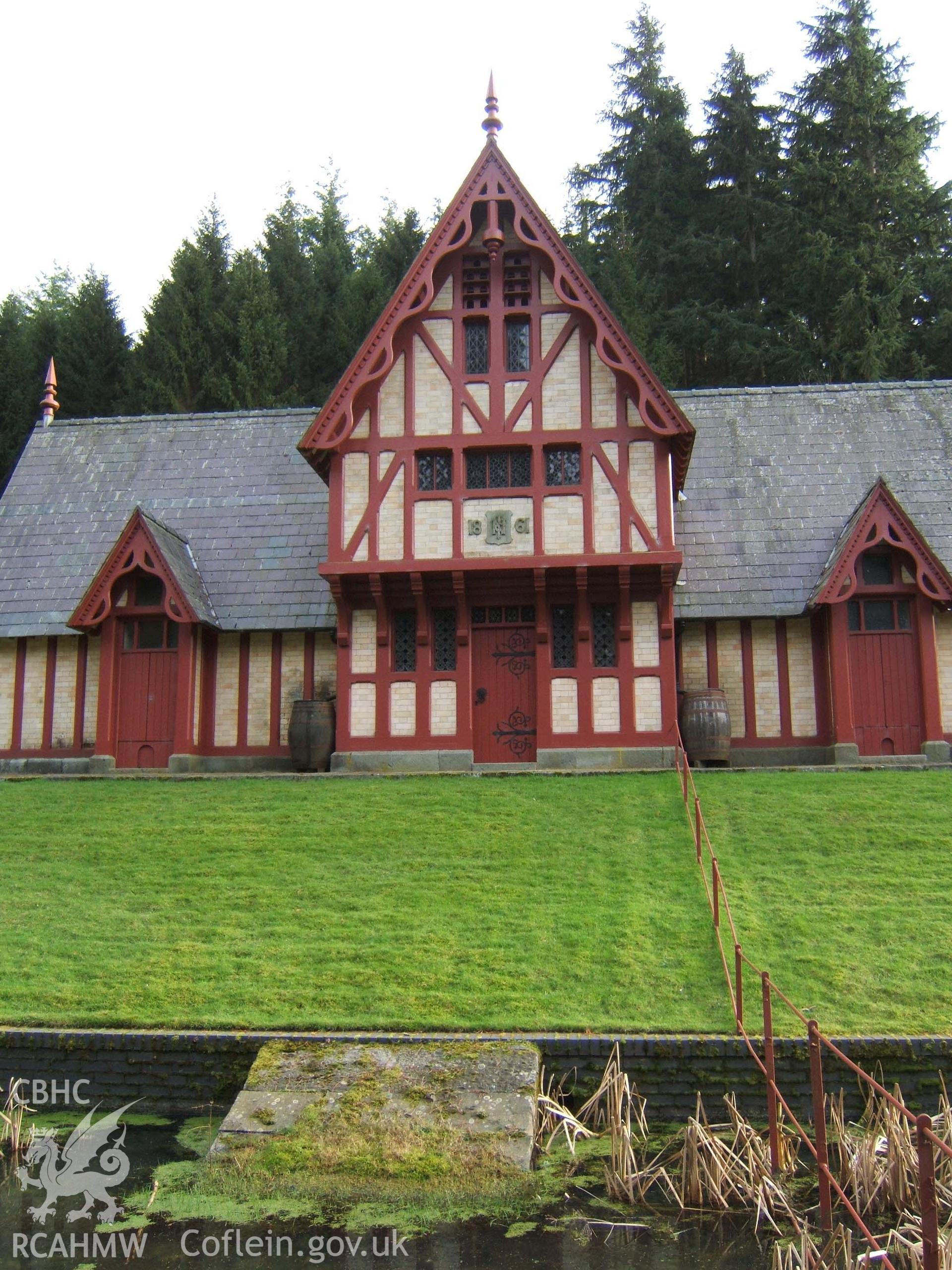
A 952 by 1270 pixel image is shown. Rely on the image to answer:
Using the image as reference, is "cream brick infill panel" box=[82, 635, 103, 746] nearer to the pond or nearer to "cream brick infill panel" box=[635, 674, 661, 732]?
"cream brick infill panel" box=[635, 674, 661, 732]

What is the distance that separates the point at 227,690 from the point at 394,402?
6155mm

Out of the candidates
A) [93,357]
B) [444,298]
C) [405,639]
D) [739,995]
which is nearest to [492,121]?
[444,298]

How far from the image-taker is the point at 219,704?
72.4 feet

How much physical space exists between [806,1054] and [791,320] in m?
30.3

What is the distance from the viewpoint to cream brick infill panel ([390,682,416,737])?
20.4 m

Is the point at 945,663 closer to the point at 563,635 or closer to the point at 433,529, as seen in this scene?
the point at 563,635

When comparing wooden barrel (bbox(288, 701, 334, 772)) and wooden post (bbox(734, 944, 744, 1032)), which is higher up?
wooden barrel (bbox(288, 701, 334, 772))

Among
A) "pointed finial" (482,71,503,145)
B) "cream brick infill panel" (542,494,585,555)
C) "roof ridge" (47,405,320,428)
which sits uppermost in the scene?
"pointed finial" (482,71,503,145)

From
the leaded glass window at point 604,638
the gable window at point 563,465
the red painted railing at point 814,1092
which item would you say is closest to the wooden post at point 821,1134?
the red painted railing at point 814,1092

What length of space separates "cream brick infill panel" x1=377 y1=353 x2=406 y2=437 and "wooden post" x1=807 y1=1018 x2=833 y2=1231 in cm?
1524

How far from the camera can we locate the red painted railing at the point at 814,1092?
5352mm

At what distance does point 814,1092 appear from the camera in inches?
297

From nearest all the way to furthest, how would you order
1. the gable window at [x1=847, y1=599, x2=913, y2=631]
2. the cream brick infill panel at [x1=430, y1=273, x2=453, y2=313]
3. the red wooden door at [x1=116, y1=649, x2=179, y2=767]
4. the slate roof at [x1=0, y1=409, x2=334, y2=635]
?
the gable window at [x1=847, y1=599, x2=913, y2=631], the cream brick infill panel at [x1=430, y1=273, x2=453, y2=313], the red wooden door at [x1=116, y1=649, x2=179, y2=767], the slate roof at [x1=0, y1=409, x2=334, y2=635]

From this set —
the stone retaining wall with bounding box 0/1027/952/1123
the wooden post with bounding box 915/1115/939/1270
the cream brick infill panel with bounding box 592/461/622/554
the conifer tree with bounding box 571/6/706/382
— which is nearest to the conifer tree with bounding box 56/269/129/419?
the conifer tree with bounding box 571/6/706/382
